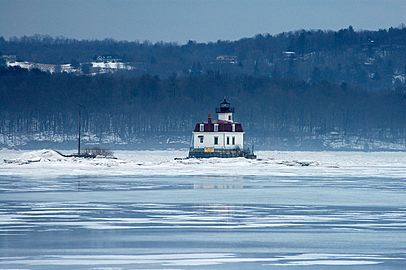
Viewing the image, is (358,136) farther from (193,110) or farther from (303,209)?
(303,209)

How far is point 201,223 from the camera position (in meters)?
28.5

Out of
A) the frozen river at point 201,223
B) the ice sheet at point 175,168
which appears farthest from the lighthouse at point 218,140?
the frozen river at point 201,223

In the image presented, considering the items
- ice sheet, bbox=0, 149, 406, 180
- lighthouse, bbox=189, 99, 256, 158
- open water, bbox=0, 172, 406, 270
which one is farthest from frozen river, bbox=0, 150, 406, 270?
lighthouse, bbox=189, 99, 256, 158

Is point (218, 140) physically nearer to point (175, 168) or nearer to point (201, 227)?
point (175, 168)

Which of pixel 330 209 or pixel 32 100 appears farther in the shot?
Answer: pixel 32 100

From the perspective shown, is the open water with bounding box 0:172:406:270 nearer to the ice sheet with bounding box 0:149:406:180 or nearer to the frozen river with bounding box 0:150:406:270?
the frozen river with bounding box 0:150:406:270

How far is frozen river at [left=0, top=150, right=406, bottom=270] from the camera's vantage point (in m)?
21.9

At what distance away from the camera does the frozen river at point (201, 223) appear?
2192cm

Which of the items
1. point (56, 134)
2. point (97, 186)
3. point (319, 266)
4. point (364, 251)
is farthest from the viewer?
point (56, 134)

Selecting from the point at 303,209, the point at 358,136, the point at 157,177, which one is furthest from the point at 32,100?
the point at 303,209

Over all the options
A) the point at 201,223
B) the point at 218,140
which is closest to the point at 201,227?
the point at 201,223

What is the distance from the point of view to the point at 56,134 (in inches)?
6836

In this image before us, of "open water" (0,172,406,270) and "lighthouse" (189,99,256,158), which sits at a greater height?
"open water" (0,172,406,270)

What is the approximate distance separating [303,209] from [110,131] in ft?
474
